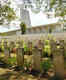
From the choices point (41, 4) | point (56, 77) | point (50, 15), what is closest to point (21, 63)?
point (56, 77)

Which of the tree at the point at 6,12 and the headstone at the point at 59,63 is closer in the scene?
the headstone at the point at 59,63

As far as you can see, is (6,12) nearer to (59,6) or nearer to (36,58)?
(59,6)

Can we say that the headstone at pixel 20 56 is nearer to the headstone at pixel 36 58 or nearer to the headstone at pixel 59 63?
the headstone at pixel 36 58

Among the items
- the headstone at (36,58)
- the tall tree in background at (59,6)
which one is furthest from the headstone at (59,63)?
the tall tree in background at (59,6)

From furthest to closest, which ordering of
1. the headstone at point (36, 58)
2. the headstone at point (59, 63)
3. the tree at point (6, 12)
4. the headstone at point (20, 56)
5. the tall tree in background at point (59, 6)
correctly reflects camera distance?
the tree at point (6, 12), the tall tree in background at point (59, 6), the headstone at point (20, 56), the headstone at point (36, 58), the headstone at point (59, 63)

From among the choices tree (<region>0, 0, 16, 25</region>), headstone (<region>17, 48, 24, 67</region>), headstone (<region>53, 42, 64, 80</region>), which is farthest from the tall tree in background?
headstone (<region>53, 42, 64, 80</region>)

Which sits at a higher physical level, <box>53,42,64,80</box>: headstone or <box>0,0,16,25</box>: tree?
<box>0,0,16,25</box>: tree

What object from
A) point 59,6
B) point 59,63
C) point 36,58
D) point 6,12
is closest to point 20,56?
point 36,58

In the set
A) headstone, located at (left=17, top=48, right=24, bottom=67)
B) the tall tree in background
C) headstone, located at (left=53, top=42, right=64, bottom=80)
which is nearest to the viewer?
headstone, located at (left=53, top=42, right=64, bottom=80)

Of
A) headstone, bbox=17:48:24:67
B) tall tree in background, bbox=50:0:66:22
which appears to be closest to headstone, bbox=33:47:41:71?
headstone, bbox=17:48:24:67

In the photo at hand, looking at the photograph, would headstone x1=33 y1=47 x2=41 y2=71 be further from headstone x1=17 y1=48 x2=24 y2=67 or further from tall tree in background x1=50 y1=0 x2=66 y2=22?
tall tree in background x1=50 y1=0 x2=66 y2=22

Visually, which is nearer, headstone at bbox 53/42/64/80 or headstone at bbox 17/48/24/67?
headstone at bbox 53/42/64/80

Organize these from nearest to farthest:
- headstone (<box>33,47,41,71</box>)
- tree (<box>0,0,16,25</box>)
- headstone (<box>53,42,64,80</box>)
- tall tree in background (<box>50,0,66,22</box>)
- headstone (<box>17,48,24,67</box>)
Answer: headstone (<box>53,42,64,80</box>) → headstone (<box>33,47,41,71</box>) → headstone (<box>17,48,24,67</box>) → tall tree in background (<box>50,0,66,22</box>) → tree (<box>0,0,16,25</box>)

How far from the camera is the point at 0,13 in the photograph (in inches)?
280
